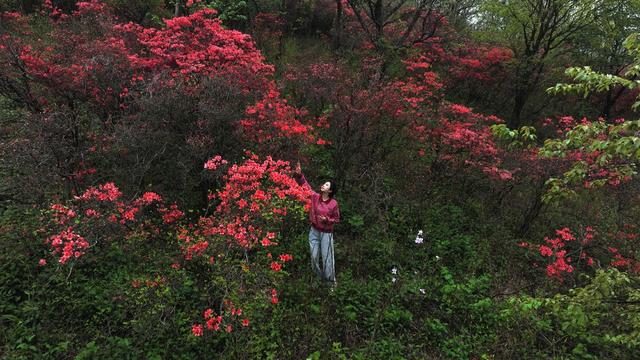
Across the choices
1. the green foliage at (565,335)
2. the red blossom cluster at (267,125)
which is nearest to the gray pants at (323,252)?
the red blossom cluster at (267,125)

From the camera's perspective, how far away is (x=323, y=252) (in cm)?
629

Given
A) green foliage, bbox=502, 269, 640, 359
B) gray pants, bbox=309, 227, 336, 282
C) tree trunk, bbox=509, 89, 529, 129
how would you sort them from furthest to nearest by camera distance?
tree trunk, bbox=509, 89, 529, 129, gray pants, bbox=309, 227, 336, 282, green foliage, bbox=502, 269, 640, 359

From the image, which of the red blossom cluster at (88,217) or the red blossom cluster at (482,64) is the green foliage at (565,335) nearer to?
the red blossom cluster at (88,217)

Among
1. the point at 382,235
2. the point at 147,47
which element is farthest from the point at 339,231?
the point at 147,47

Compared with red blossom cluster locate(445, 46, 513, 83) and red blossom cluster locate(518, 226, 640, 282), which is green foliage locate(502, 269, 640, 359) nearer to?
red blossom cluster locate(518, 226, 640, 282)

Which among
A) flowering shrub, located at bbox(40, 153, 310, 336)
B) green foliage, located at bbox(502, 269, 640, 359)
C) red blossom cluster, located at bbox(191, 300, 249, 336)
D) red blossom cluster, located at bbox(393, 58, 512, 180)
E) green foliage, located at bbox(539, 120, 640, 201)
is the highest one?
green foliage, located at bbox(539, 120, 640, 201)

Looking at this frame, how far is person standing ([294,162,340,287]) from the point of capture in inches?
237

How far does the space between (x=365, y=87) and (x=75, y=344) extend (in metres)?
8.76

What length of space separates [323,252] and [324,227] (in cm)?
50

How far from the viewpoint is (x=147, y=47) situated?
31.1 feet

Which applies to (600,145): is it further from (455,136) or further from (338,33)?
(338,33)

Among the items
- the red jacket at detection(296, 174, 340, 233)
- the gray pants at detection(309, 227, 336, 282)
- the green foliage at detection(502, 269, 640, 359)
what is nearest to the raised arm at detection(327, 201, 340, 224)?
the red jacket at detection(296, 174, 340, 233)

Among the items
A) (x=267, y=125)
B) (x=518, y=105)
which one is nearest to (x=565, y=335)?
(x=267, y=125)

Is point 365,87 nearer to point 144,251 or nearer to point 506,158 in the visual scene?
point 506,158
